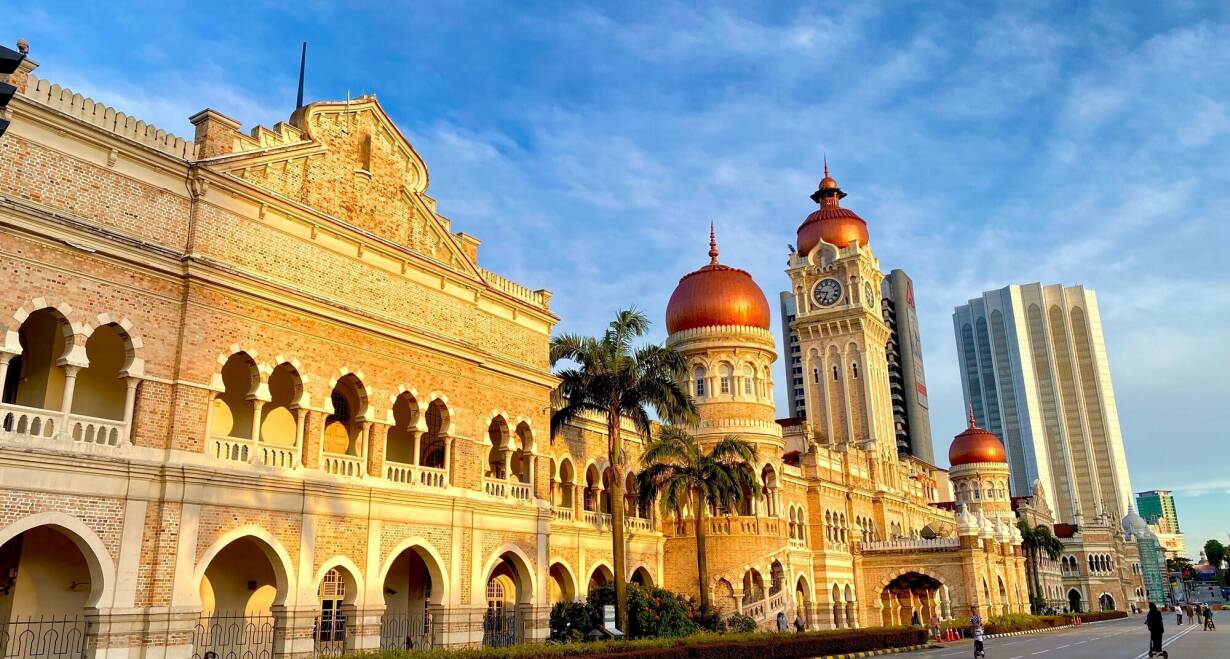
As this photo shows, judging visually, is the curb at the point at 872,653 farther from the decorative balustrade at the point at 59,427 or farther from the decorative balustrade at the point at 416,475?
the decorative balustrade at the point at 59,427

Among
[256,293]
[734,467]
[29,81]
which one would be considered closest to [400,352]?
[256,293]

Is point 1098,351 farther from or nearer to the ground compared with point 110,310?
farther from the ground

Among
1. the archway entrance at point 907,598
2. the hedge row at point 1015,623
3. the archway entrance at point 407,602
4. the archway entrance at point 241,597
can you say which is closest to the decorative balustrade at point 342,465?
the archway entrance at point 241,597

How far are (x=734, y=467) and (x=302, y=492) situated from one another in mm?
16458

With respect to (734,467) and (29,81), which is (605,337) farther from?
(29,81)

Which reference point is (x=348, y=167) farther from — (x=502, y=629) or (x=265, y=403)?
(x=502, y=629)

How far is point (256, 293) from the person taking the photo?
720 inches

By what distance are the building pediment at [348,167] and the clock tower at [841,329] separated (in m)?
44.2

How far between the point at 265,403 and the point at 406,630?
699 centimetres

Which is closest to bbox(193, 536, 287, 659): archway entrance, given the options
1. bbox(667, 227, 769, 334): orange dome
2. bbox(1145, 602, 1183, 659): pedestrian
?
bbox(1145, 602, 1183, 659): pedestrian

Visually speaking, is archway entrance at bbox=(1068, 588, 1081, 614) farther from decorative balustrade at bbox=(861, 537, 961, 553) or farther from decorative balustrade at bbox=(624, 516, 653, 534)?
decorative balustrade at bbox=(624, 516, 653, 534)

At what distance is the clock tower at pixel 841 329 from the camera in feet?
209

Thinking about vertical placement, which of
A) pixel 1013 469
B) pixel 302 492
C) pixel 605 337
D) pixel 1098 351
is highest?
pixel 1098 351

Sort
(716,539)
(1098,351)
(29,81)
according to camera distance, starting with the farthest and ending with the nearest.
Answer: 1. (1098,351)
2. (716,539)
3. (29,81)
